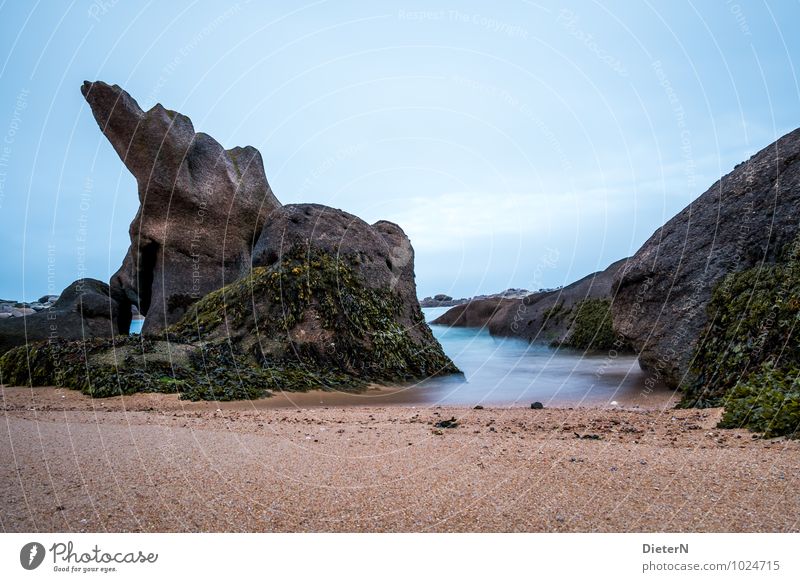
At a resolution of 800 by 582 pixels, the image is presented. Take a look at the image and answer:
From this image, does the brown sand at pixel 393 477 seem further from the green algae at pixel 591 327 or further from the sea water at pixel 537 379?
the green algae at pixel 591 327

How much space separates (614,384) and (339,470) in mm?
6988

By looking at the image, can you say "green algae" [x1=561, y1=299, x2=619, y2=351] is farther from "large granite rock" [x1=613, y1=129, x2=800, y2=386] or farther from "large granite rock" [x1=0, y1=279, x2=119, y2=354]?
"large granite rock" [x1=0, y1=279, x2=119, y2=354]

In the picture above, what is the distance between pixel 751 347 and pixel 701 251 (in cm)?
209

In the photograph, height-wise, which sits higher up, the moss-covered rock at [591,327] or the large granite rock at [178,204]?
the large granite rock at [178,204]

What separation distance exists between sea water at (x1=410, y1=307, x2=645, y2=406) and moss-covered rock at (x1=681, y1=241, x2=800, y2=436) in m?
1.41

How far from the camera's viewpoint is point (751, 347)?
6648 millimetres

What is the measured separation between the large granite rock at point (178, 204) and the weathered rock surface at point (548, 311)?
9.87 metres

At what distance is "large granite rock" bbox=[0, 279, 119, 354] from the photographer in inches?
619

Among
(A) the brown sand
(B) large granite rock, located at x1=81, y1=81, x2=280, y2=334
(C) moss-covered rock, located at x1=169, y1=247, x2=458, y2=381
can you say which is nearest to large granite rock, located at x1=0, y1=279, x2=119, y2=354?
(B) large granite rock, located at x1=81, y1=81, x2=280, y2=334

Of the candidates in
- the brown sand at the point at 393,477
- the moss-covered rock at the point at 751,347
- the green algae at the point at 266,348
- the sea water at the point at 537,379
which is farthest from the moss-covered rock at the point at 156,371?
the moss-covered rock at the point at 751,347

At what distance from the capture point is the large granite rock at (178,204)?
15.9 meters

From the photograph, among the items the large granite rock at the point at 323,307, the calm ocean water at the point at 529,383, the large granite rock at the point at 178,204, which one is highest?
the large granite rock at the point at 178,204

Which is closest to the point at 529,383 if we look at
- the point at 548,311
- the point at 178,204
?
the point at 548,311

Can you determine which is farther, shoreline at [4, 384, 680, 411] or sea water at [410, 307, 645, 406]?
sea water at [410, 307, 645, 406]
